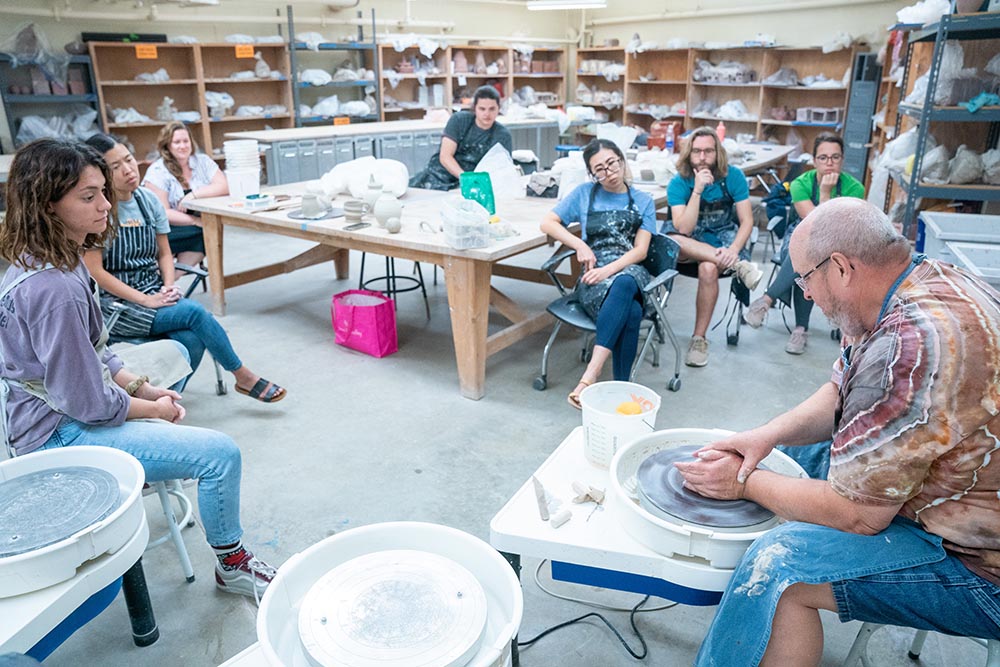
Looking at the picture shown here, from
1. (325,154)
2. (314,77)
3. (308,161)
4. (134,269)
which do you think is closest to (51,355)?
(134,269)

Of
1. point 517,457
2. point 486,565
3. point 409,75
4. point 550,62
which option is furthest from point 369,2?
point 486,565

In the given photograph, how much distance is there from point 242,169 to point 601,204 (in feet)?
8.06

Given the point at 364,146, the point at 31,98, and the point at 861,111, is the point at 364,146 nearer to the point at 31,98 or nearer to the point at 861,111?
the point at 31,98

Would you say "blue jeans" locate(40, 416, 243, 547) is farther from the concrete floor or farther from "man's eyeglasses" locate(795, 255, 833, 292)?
"man's eyeglasses" locate(795, 255, 833, 292)

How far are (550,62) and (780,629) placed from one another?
10688 mm

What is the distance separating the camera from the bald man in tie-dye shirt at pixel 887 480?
1156 mm

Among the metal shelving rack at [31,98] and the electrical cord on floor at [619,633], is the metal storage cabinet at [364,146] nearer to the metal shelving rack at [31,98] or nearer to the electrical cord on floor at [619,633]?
the metal shelving rack at [31,98]

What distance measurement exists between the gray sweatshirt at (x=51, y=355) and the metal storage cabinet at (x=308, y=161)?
529 centimetres

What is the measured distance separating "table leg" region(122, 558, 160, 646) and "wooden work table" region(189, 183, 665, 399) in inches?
70.9

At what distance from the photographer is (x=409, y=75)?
8992mm

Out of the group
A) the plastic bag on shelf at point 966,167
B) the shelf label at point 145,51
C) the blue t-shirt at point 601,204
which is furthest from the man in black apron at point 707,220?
the shelf label at point 145,51

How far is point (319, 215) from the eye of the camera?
391 centimetres

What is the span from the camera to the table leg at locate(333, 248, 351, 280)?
17.4 feet

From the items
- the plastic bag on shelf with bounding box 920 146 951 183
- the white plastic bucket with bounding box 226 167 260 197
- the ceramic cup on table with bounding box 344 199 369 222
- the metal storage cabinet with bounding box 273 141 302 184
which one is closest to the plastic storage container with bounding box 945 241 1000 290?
the plastic bag on shelf with bounding box 920 146 951 183
